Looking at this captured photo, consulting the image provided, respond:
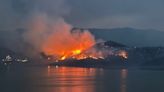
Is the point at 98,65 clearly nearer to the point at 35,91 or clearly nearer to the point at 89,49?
the point at 89,49

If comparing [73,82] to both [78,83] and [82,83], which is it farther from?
[82,83]

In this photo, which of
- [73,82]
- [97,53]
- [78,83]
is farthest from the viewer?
[97,53]

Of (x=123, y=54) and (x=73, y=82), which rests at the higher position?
(x=123, y=54)

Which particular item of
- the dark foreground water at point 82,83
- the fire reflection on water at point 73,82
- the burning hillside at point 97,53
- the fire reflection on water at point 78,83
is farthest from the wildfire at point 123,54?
the dark foreground water at point 82,83

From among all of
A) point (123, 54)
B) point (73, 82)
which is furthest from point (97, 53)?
point (73, 82)

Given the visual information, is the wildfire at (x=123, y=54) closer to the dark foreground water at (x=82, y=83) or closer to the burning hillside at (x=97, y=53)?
the burning hillside at (x=97, y=53)

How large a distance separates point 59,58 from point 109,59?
52.0 ft

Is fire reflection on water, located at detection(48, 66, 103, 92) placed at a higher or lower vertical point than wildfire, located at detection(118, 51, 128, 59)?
lower

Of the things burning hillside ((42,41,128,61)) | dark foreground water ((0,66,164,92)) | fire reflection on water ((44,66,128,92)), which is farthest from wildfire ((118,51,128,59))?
dark foreground water ((0,66,164,92))

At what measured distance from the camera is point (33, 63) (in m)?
166

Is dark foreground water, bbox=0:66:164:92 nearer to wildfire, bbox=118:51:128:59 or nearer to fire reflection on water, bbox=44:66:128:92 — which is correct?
fire reflection on water, bbox=44:66:128:92

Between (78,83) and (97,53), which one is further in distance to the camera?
(97,53)

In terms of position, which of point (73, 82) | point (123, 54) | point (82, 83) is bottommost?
point (82, 83)

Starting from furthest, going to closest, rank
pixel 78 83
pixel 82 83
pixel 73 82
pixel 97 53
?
pixel 97 53 → pixel 73 82 → pixel 78 83 → pixel 82 83
